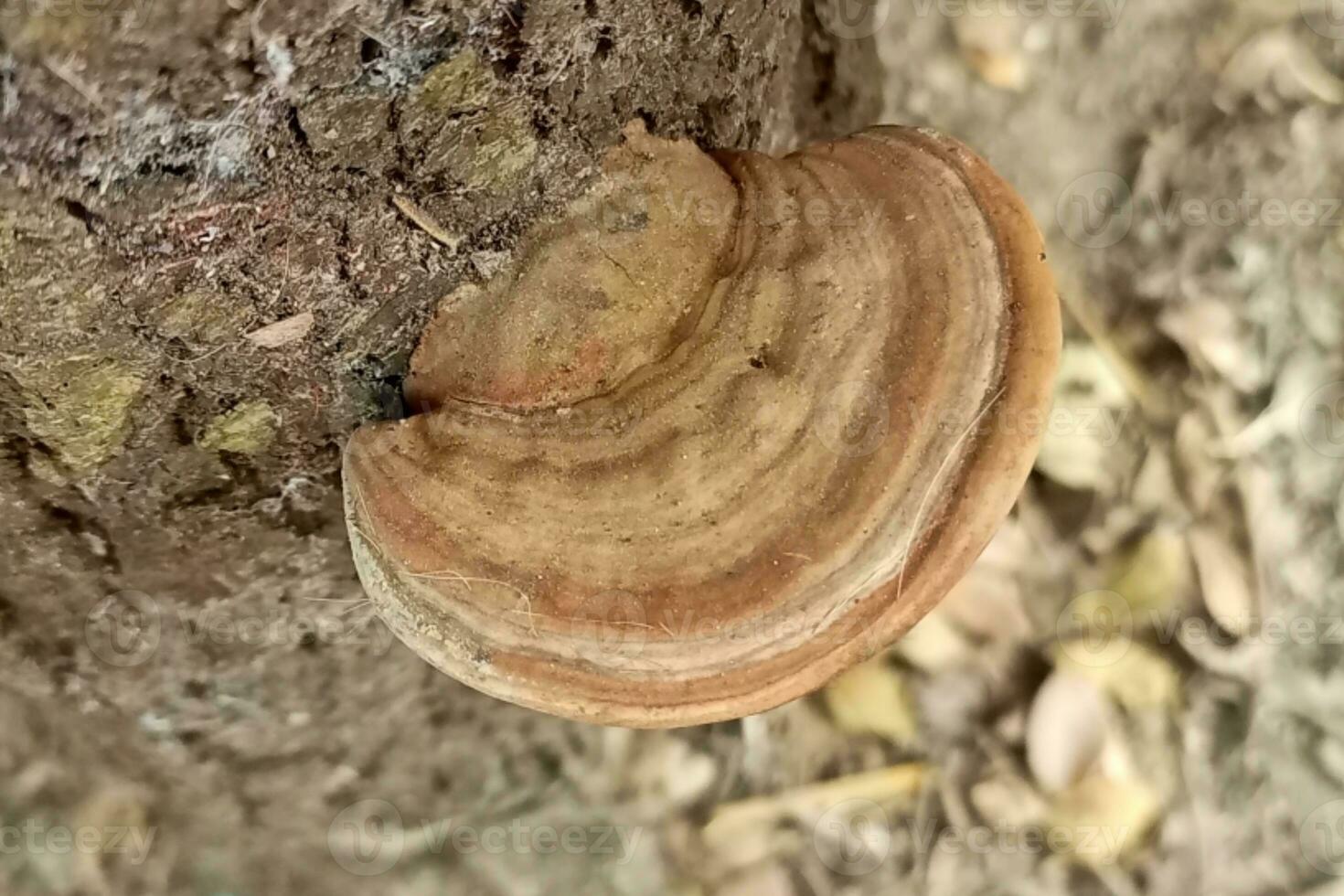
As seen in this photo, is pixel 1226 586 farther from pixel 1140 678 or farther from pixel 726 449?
pixel 726 449

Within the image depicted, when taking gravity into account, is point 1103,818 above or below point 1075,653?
below

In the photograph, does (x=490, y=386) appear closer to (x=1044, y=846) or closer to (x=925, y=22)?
(x=925, y=22)

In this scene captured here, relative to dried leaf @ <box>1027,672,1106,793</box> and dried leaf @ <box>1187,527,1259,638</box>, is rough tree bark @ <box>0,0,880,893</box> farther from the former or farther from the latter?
dried leaf @ <box>1027,672,1106,793</box>

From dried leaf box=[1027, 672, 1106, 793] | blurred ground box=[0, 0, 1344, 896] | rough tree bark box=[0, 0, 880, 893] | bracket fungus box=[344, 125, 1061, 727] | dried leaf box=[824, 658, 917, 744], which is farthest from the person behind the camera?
dried leaf box=[824, 658, 917, 744]

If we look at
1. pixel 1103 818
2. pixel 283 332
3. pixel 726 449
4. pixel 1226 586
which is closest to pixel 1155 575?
pixel 1226 586

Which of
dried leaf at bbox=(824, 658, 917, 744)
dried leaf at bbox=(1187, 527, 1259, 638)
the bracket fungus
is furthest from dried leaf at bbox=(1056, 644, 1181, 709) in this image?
the bracket fungus

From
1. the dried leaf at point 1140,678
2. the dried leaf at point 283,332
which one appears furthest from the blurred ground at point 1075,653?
the dried leaf at point 283,332

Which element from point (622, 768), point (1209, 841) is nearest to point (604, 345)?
point (622, 768)
